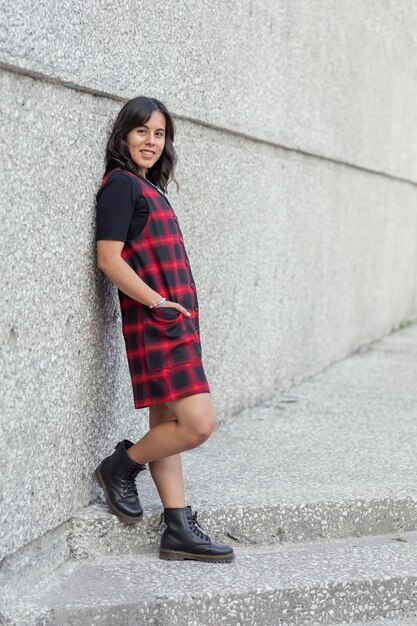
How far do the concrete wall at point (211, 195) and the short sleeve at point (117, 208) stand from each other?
0.25 feet

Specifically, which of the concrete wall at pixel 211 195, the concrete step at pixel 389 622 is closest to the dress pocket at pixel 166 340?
the concrete wall at pixel 211 195

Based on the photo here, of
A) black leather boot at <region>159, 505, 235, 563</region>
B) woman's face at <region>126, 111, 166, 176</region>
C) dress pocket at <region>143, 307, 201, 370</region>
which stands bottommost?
black leather boot at <region>159, 505, 235, 563</region>

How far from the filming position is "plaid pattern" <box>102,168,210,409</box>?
3.42m

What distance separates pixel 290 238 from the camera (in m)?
6.18

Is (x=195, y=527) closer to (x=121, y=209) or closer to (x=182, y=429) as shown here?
(x=182, y=429)

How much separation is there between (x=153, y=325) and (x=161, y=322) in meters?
0.03

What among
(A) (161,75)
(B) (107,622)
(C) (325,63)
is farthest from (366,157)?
(B) (107,622)

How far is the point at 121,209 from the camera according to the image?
3.42 metres

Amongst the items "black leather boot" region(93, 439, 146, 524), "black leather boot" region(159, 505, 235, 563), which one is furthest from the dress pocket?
"black leather boot" region(159, 505, 235, 563)

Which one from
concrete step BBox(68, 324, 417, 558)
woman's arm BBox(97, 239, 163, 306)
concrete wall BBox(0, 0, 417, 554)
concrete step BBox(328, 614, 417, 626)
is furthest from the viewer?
concrete step BBox(68, 324, 417, 558)

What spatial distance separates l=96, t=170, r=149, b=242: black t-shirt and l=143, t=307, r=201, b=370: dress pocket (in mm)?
271

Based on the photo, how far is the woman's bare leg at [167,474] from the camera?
355 cm

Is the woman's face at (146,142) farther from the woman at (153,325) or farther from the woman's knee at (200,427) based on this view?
the woman's knee at (200,427)

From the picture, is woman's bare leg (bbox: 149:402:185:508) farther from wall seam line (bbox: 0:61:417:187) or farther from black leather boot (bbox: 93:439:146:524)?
wall seam line (bbox: 0:61:417:187)
